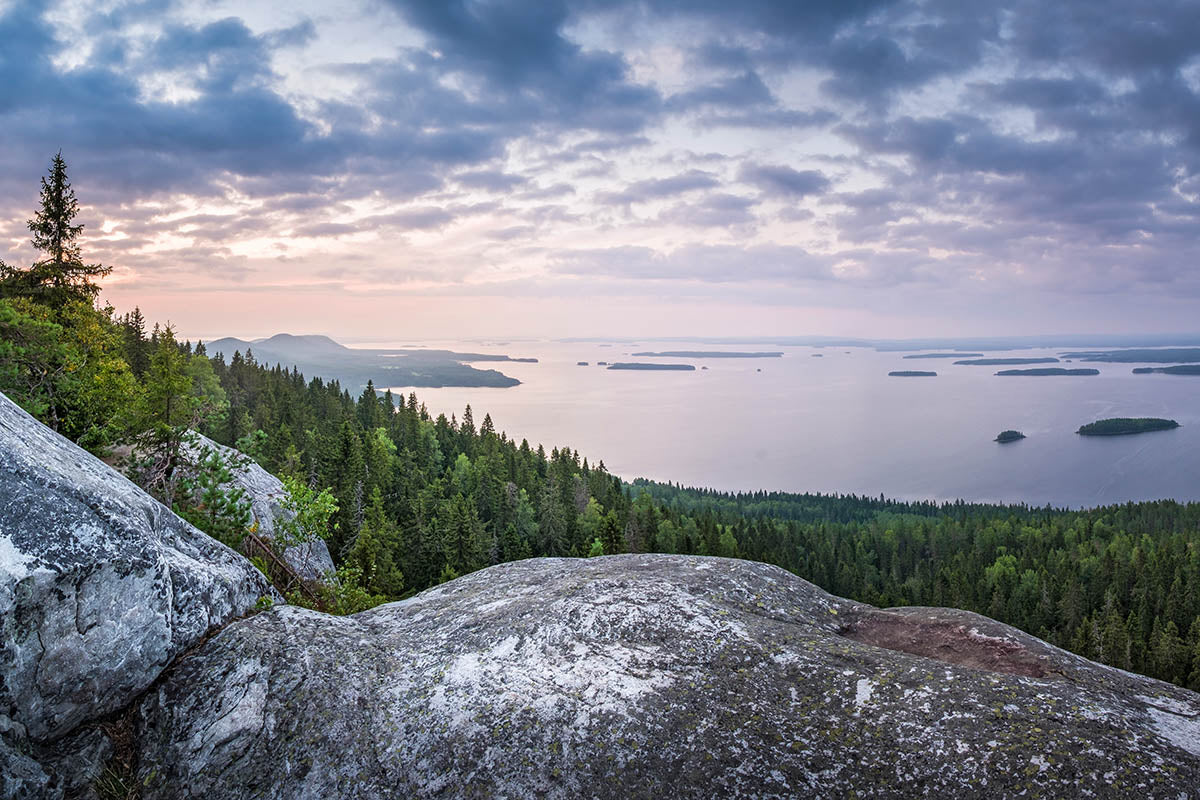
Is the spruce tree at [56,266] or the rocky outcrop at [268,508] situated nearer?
the rocky outcrop at [268,508]

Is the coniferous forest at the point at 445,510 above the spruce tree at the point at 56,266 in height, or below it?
below

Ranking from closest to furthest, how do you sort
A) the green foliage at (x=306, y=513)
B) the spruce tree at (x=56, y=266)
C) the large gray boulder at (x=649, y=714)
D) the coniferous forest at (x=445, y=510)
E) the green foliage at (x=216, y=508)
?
the large gray boulder at (x=649, y=714), the green foliage at (x=216, y=508), the green foliage at (x=306, y=513), the coniferous forest at (x=445, y=510), the spruce tree at (x=56, y=266)

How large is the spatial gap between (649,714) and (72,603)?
20.2 feet

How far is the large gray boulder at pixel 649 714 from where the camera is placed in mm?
5969

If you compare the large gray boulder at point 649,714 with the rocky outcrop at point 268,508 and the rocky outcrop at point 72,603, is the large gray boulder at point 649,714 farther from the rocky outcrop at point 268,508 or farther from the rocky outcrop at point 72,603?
the rocky outcrop at point 268,508

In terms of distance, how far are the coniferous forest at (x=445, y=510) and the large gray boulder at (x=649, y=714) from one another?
19.4 ft

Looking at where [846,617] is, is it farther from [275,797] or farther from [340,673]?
[275,797]

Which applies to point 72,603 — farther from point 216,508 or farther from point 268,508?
point 268,508

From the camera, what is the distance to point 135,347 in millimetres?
50750

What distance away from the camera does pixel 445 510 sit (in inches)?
2028

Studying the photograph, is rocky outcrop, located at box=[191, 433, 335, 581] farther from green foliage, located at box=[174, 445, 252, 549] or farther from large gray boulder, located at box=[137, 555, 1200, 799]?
A: large gray boulder, located at box=[137, 555, 1200, 799]

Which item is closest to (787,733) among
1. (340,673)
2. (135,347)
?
(340,673)

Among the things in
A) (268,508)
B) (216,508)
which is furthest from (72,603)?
(268,508)

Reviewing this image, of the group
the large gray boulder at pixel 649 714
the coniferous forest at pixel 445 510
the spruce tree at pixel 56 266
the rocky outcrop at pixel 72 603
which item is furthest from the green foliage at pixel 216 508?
the spruce tree at pixel 56 266
